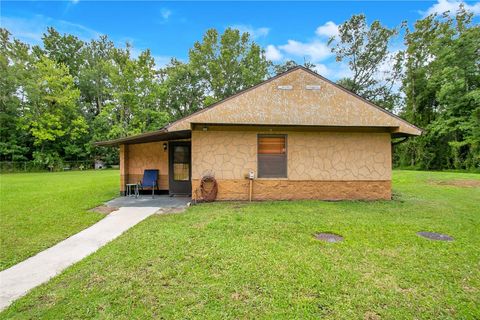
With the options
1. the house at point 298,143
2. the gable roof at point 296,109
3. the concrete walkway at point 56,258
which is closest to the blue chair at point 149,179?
the house at point 298,143

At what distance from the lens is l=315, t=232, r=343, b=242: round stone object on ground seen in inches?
183

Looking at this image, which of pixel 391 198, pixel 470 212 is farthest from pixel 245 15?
pixel 470 212

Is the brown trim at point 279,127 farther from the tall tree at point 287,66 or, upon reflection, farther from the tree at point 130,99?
the tall tree at point 287,66

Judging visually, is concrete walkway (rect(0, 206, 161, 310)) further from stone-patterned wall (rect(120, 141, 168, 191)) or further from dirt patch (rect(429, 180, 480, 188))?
dirt patch (rect(429, 180, 480, 188))

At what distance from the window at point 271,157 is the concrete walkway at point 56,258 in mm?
4047

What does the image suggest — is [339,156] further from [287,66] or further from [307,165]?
[287,66]

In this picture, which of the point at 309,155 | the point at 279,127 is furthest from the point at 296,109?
the point at 309,155

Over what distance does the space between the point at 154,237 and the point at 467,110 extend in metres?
28.0

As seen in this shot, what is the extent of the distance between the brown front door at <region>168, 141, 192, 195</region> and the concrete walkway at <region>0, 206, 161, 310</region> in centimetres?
347

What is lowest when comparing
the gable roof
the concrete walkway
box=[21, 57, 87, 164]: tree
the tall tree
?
the concrete walkway

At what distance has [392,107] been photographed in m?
29.7

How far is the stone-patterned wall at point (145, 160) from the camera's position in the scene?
10.5m

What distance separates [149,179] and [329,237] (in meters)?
7.51

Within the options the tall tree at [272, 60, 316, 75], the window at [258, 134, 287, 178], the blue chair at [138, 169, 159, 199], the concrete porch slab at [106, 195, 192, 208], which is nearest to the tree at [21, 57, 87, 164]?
the blue chair at [138, 169, 159, 199]
